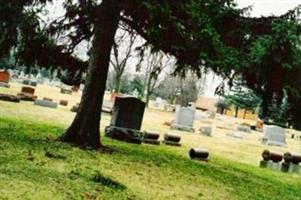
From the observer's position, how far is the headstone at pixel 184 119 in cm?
3138

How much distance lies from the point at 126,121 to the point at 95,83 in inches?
196

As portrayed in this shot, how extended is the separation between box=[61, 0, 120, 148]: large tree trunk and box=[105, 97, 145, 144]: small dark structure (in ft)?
14.1

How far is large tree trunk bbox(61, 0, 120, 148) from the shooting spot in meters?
14.2

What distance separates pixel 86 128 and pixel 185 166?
3.07 meters

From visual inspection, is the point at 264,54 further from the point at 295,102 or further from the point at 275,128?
the point at 275,128

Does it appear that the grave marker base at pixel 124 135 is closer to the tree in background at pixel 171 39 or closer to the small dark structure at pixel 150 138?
the small dark structure at pixel 150 138

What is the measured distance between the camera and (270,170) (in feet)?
59.4

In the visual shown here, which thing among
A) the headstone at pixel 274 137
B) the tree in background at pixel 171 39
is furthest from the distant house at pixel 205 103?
the tree in background at pixel 171 39

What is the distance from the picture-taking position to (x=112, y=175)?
34.1 ft

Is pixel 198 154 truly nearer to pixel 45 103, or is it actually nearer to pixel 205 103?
pixel 45 103

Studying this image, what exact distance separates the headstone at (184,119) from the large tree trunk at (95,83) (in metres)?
17.3

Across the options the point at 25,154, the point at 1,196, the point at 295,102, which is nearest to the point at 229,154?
the point at 295,102

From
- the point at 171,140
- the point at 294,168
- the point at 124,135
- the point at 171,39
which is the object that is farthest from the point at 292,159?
the point at 171,39

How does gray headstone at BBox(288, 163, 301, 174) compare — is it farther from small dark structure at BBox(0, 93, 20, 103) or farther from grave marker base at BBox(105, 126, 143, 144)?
small dark structure at BBox(0, 93, 20, 103)
